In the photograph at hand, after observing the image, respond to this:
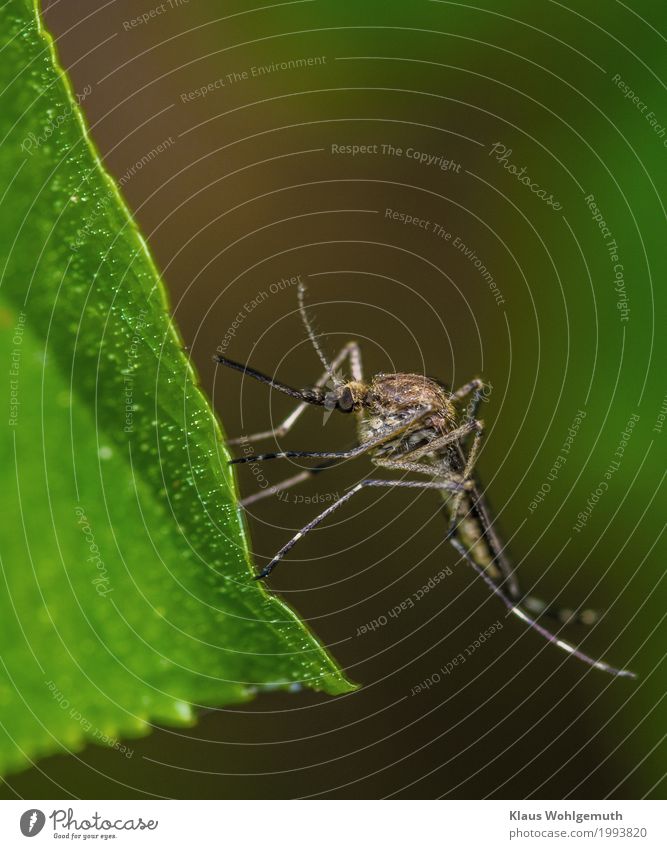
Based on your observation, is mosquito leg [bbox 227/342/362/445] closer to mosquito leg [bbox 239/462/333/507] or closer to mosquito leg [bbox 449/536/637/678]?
mosquito leg [bbox 239/462/333/507]

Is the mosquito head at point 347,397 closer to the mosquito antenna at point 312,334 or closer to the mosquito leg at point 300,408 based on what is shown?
the mosquito antenna at point 312,334

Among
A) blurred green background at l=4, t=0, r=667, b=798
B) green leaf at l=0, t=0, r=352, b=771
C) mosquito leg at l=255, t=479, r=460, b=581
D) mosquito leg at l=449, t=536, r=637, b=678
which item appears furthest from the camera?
mosquito leg at l=449, t=536, r=637, b=678

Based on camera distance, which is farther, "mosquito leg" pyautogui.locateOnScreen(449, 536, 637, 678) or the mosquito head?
"mosquito leg" pyautogui.locateOnScreen(449, 536, 637, 678)

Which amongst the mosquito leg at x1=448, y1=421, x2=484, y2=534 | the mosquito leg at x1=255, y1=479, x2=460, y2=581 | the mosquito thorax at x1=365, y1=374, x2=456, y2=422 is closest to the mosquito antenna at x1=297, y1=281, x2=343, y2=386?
the mosquito thorax at x1=365, y1=374, x2=456, y2=422

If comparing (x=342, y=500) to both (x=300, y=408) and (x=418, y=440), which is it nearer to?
(x=418, y=440)

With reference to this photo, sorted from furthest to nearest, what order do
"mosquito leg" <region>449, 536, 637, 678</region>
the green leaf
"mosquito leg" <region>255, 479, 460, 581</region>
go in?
"mosquito leg" <region>449, 536, 637, 678</region> < "mosquito leg" <region>255, 479, 460, 581</region> < the green leaf
